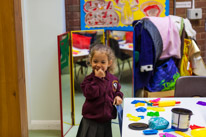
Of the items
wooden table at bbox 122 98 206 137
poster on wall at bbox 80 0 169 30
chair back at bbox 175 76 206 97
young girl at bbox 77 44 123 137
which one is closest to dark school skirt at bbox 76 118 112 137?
young girl at bbox 77 44 123 137

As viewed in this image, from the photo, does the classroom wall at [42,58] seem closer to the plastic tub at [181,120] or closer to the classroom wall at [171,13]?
the classroom wall at [171,13]

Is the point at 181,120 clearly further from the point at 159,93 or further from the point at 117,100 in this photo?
the point at 159,93

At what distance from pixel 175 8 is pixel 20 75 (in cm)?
273

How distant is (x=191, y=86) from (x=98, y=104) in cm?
79

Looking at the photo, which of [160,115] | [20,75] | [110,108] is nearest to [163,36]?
[110,108]

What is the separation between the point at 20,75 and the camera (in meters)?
1.34

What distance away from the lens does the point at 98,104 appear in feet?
7.20

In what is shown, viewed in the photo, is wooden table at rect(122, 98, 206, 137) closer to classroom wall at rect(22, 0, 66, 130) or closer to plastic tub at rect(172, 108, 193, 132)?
plastic tub at rect(172, 108, 193, 132)

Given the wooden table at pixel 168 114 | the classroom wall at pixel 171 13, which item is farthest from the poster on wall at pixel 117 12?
the wooden table at pixel 168 114

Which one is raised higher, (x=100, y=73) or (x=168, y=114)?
(x=100, y=73)

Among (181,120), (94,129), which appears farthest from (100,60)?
(181,120)

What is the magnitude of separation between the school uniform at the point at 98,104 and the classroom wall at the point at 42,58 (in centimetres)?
121

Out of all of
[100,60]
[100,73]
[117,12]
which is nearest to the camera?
[100,73]

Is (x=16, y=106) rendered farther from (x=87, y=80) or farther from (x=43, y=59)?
(x=43, y=59)
